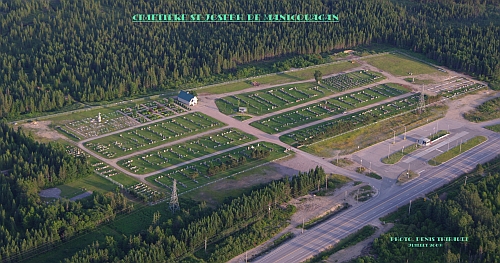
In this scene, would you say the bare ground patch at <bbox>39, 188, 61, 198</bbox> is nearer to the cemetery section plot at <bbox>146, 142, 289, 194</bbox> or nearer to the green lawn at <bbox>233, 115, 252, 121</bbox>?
the cemetery section plot at <bbox>146, 142, 289, 194</bbox>

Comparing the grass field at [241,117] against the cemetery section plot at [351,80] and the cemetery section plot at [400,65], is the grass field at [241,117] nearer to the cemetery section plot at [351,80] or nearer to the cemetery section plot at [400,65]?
the cemetery section plot at [351,80]

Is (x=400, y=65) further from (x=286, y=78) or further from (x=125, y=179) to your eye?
(x=125, y=179)

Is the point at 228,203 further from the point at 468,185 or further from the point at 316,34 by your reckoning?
Answer: the point at 316,34

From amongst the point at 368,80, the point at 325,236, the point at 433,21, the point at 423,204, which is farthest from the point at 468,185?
the point at 433,21

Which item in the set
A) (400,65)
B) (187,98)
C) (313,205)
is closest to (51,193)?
(313,205)

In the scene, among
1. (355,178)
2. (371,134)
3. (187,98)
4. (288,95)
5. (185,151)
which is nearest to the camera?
(355,178)

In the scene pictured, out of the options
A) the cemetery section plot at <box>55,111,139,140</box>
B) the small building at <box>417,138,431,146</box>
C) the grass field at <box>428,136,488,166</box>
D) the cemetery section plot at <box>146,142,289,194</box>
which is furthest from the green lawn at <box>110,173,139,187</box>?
the small building at <box>417,138,431,146</box>
